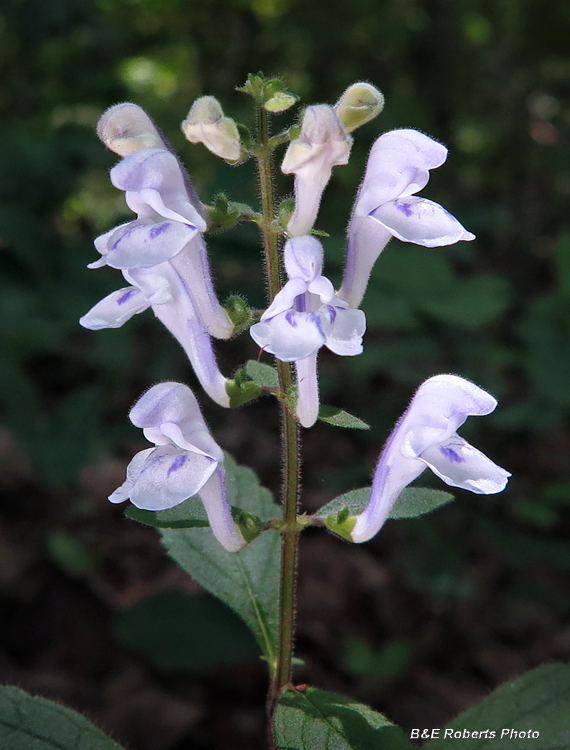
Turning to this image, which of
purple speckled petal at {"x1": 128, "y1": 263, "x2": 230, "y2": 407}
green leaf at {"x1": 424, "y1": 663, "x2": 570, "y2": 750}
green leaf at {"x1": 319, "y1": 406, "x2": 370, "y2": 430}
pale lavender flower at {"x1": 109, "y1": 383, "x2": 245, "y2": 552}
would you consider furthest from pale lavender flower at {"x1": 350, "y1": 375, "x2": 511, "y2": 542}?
green leaf at {"x1": 424, "y1": 663, "x2": 570, "y2": 750}

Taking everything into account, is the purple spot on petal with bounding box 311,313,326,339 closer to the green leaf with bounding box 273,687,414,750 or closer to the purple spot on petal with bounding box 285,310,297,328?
the purple spot on petal with bounding box 285,310,297,328

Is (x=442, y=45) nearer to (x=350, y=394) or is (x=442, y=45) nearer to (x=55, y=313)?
(x=350, y=394)

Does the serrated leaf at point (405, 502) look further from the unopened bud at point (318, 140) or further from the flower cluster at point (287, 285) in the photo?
the unopened bud at point (318, 140)

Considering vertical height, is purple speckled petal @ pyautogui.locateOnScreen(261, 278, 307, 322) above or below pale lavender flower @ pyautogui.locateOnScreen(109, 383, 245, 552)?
above

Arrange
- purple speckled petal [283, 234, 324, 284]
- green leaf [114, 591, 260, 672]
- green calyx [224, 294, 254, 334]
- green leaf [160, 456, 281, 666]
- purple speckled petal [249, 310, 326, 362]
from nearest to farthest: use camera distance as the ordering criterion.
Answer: purple speckled petal [249, 310, 326, 362] → purple speckled petal [283, 234, 324, 284] → green calyx [224, 294, 254, 334] → green leaf [160, 456, 281, 666] → green leaf [114, 591, 260, 672]

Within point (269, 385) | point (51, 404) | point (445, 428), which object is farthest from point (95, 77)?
point (445, 428)

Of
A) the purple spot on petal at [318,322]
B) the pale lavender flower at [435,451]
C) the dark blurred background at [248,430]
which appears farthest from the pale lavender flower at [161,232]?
the dark blurred background at [248,430]

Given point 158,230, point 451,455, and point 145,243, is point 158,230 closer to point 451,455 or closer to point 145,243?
point 145,243
